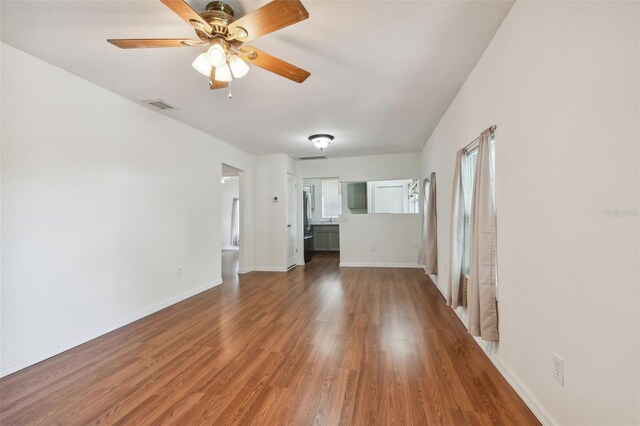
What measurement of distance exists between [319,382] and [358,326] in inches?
41.2

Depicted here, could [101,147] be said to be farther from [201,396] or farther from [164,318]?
[201,396]

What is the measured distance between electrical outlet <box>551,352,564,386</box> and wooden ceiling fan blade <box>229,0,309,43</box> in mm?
2148

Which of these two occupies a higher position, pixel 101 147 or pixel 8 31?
pixel 8 31

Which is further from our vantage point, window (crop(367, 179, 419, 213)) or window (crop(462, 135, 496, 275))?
window (crop(367, 179, 419, 213))

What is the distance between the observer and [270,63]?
1.96 metres

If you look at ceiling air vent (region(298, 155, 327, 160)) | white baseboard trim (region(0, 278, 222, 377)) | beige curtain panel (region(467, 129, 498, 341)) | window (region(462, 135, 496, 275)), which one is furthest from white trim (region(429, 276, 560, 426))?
ceiling air vent (region(298, 155, 327, 160))

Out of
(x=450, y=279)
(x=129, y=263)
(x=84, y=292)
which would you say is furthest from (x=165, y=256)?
(x=450, y=279)

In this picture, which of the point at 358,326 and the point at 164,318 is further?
the point at 164,318

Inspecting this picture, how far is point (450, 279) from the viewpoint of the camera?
2.93m

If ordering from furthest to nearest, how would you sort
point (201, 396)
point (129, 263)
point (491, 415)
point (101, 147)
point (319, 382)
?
point (129, 263), point (101, 147), point (319, 382), point (201, 396), point (491, 415)

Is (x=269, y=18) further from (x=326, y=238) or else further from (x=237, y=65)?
(x=326, y=238)

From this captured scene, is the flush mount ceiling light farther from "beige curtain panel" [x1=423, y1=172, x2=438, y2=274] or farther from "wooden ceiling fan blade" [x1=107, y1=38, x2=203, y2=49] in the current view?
"wooden ceiling fan blade" [x1=107, y1=38, x2=203, y2=49]

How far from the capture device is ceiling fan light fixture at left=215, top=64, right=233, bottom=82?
189 cm

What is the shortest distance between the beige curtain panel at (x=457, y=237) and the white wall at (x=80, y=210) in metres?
3.49
